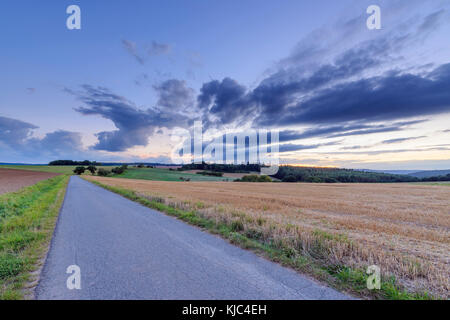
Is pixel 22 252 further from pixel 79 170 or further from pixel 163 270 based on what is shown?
pixel 79 170

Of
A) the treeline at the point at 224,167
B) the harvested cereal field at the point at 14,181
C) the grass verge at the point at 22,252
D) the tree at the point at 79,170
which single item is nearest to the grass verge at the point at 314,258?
the grass verge at the point at 22,252

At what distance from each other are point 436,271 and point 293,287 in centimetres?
300

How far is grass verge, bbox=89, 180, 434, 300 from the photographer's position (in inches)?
143

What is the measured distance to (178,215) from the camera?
1041 centimetres

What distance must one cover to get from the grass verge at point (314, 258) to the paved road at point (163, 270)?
318 mm

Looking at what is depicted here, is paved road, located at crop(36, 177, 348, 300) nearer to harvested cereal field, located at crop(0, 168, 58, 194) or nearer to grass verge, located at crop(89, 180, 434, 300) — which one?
grass verge, located at crop(89, 180, 434, 300)

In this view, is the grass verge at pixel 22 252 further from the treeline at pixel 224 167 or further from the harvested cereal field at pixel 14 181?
the treeline at pixel 224 167

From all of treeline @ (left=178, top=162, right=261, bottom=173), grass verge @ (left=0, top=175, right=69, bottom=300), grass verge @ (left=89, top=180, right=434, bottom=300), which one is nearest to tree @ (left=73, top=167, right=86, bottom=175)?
treeline @ (left=178, top=162, right=261, bottom=173)

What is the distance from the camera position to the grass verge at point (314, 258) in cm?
363

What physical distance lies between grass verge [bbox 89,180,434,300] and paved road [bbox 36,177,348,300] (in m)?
0.32

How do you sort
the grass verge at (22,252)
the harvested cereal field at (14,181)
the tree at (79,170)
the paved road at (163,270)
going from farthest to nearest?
the tree at (79,170) < the harvested cereal field at (14,181) < the grass verge at (22,252) < the paved road at (163,270)

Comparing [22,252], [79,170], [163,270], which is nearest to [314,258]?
[163,270]
